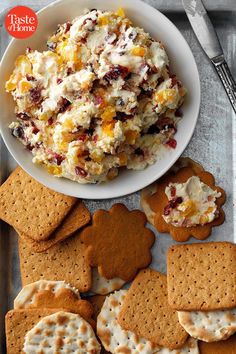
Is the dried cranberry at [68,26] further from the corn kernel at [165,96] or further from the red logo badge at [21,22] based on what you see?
the corn kernel at [165,96]

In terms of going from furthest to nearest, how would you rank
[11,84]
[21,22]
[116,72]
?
1. [21,22]
2. [11,84]
3. [116,72]

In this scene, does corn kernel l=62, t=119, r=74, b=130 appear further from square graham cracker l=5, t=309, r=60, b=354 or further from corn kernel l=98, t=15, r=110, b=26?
square graham cracker l=5, t=309, r=60, b=354

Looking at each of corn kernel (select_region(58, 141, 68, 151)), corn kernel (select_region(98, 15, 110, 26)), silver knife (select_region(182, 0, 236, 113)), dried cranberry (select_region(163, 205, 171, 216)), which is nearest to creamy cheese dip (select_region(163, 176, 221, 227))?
dried cranberry (select_region(163, 205, 171, 216))

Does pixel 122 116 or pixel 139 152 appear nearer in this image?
pixel 122 116

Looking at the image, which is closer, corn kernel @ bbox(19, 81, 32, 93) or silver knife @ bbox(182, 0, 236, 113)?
corn kernel @ bbox(19, 81, 32, 93)

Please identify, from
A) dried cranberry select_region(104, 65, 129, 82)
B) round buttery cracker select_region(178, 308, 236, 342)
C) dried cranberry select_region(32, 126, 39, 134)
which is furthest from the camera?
round buttery cracker select_region(178, 308, 236, 342)

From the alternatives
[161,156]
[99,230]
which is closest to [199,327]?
[99,230]

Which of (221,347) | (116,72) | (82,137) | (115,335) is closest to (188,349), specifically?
(221,347)

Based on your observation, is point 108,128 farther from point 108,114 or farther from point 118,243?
point 118,243
